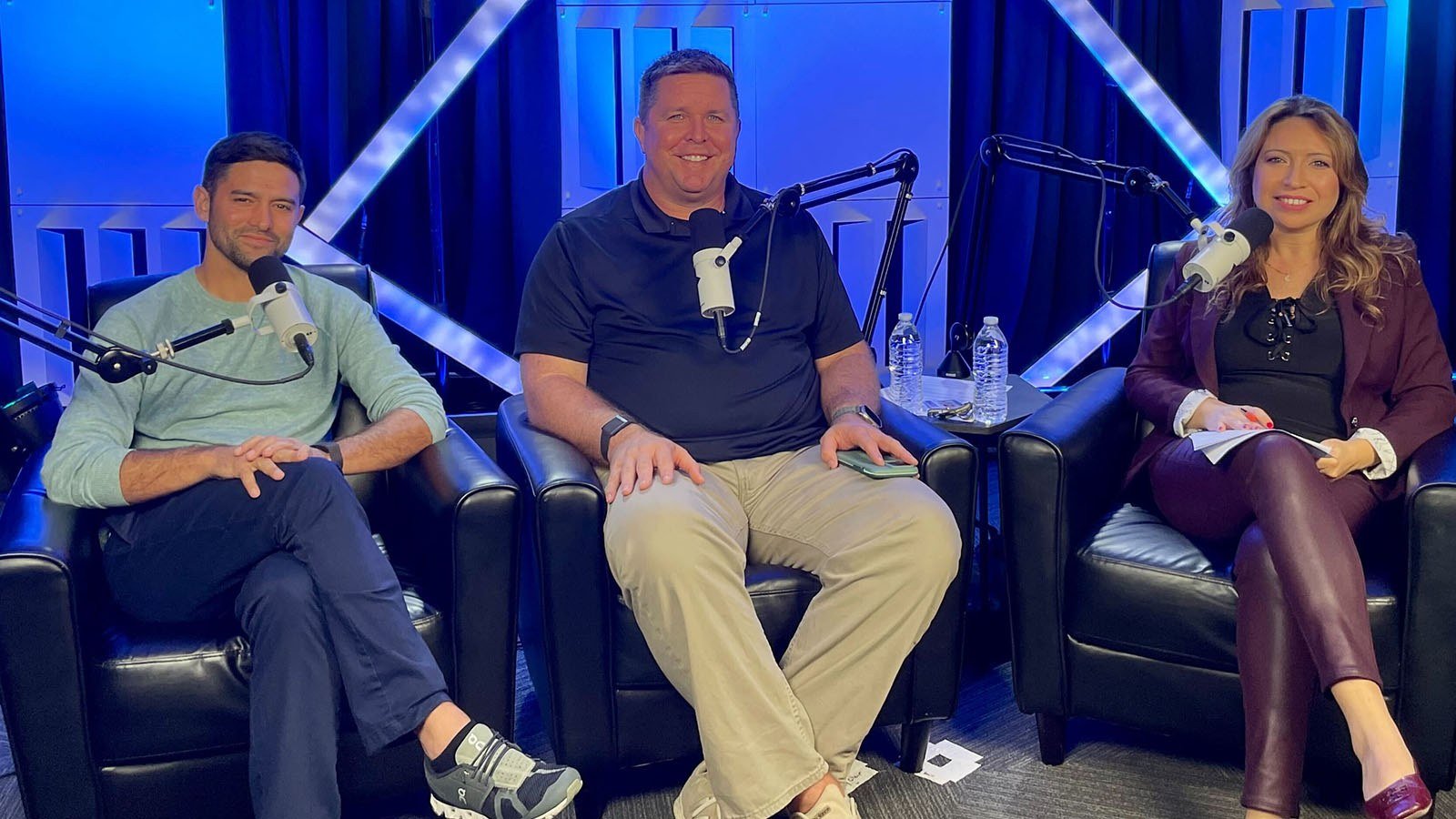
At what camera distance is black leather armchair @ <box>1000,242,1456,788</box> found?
1.95 metres

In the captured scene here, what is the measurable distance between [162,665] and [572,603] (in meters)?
0.58

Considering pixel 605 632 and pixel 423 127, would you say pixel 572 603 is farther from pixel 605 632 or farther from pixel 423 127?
pixel 423 127

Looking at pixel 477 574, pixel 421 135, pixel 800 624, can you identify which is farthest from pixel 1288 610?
pixel 421 135

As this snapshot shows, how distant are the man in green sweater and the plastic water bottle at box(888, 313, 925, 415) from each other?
1023 mm

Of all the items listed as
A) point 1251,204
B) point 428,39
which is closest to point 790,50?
point 428,39

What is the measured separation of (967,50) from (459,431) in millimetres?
2089

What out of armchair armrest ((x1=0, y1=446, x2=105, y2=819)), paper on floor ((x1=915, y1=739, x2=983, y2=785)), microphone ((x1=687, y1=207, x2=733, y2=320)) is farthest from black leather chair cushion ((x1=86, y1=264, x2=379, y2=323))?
paper on floor ((x1=915, y1=739, x2=983, y2=785))

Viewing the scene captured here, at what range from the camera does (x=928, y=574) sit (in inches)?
79.7

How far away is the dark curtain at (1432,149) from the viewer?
3607 mm

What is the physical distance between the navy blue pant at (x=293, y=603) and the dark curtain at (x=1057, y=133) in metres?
2.18

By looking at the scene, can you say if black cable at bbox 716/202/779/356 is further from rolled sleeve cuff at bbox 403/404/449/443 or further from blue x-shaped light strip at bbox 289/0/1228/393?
blue x-shaped light strip at bbox 289/0/1228/393

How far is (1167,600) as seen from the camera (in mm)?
2094

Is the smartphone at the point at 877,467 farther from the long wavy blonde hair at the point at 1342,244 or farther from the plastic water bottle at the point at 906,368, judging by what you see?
the long wavy blonde hair at the point at 1342,244

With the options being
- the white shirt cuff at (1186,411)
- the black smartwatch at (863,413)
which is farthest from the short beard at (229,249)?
the white shirt cuff at (1186,411)
